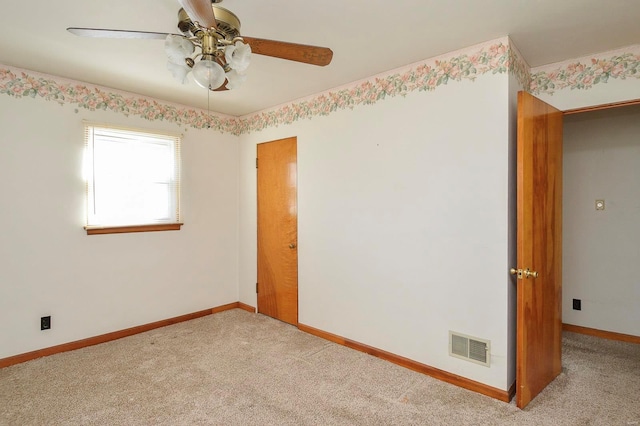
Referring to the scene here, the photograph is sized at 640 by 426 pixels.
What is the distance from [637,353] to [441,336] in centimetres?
180

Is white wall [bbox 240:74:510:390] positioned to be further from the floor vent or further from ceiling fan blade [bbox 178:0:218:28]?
ceiling fan blade [bbox 178:0:218:28]

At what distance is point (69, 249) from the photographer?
289cm

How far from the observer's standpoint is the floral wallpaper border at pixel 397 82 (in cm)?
224

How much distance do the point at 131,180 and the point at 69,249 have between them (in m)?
0.78

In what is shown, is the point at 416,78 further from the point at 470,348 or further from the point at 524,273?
the point at 470,348

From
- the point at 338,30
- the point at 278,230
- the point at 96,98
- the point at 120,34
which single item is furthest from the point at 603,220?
the point at 96,98

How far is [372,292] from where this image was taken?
2.84 m

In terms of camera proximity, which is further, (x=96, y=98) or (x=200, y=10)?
(x=96, y=98)

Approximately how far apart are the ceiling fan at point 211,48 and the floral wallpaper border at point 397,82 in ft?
3.87

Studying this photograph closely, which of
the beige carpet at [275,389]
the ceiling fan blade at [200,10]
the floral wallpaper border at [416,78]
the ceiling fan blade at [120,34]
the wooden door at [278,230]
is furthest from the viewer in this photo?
the wooden door at [278,230]

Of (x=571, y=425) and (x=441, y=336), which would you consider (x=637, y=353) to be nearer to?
(x=571, y=425)

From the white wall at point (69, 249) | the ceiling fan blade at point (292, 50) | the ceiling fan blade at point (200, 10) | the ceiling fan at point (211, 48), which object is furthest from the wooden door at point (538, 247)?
the white wall at point (69, 249)

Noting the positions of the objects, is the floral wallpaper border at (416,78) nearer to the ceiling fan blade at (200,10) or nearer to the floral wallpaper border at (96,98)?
the floral wallpaper border at (96,98)

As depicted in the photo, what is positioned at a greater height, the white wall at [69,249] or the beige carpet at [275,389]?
the white wall at [69,249]
